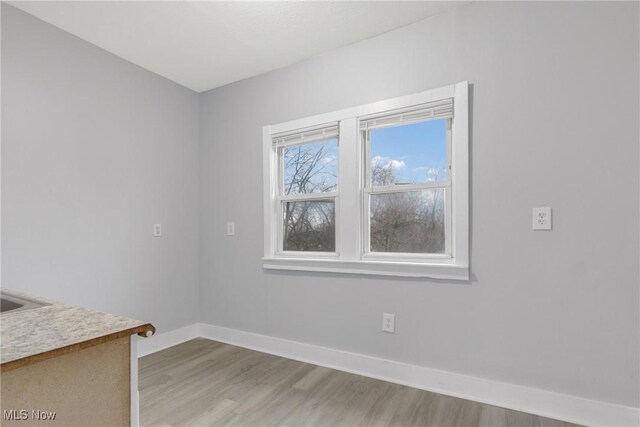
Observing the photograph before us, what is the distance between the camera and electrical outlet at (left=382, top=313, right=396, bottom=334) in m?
2.30

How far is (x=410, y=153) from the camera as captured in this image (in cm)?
237

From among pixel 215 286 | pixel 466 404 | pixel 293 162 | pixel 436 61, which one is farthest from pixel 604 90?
pixel 215 286

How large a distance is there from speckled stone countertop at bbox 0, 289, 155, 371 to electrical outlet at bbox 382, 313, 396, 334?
5.69ft

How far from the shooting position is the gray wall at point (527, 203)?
171 centimetres

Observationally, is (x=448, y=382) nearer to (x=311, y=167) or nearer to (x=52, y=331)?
(x=311, y=167)

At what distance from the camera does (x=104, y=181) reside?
2.59 metres

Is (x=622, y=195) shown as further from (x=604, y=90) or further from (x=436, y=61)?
(x=436, y=61)

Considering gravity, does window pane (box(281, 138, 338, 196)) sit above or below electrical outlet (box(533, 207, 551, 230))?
above

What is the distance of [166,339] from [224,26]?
8.52 feet

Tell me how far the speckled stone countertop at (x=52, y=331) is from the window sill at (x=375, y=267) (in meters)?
1.68

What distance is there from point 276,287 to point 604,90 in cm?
250

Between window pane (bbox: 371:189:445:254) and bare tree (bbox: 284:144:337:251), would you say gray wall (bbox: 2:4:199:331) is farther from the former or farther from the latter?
window pane (bbox: 371:189:445:254)

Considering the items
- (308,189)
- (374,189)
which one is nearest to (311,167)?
(308,189)

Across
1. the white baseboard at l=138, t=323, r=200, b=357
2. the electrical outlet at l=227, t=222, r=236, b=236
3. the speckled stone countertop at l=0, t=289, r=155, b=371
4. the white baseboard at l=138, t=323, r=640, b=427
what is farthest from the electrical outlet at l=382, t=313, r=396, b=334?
the white baseboard at l=138, t=323, r=200, b=357
